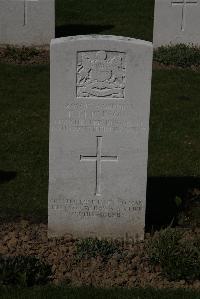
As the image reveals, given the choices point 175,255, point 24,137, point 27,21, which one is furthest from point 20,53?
point 175,255

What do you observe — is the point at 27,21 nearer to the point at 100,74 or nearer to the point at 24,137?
the point at 24,137

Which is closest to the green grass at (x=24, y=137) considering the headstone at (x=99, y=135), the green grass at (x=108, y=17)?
the headstone at (x=99, y=135)

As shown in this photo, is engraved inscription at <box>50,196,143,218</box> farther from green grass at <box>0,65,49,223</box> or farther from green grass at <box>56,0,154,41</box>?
green grass at <box>56,0,154,41</box>

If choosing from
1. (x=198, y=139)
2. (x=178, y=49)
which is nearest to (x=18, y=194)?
(x=198, y=139)

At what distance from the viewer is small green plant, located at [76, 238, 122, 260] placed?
292 inches

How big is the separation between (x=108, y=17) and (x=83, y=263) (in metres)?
12.3

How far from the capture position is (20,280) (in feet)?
22.0

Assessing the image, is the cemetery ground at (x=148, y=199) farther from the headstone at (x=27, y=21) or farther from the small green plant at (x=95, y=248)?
the headstone at (x=27, y=21)

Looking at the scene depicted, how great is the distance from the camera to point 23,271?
6.75 metres

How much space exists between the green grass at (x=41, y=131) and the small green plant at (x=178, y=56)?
0.38 m

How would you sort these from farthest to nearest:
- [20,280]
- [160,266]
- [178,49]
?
[178,49] < [160,266] < [20,280]

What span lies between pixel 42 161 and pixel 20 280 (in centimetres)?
376

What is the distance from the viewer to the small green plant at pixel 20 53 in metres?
15.0

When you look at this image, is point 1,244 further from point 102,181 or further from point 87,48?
point 87,48
